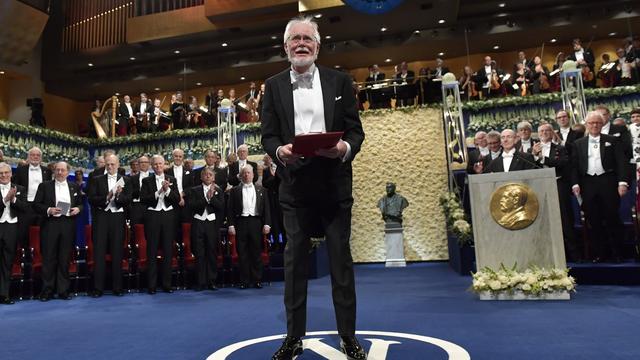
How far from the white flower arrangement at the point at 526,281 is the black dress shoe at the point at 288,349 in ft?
6.77

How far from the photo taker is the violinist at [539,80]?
9.96m

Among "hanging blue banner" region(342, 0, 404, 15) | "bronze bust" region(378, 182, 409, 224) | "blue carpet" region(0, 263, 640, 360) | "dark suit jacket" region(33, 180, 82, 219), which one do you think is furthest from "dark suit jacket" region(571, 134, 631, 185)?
"hanging blue banner" region(342, 0, 404, 15)

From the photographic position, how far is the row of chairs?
17.1ft

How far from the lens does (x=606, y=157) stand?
14.9ft

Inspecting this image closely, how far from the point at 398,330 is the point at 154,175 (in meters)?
3.94

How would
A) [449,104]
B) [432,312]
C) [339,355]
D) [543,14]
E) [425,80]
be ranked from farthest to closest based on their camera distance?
[543,14] → [425,80] → [449,104] → [432,312] → [339,355]

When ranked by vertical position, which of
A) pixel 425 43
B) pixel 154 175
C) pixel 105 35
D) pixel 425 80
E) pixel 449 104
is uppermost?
pixel 105 35

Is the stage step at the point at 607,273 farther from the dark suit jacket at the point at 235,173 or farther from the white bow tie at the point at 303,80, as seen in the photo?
the dark suit jacket at the point at 235,173

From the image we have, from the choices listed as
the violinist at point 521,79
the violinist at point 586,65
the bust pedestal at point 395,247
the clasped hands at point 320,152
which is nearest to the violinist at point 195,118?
the bust pedestal at point 395,247

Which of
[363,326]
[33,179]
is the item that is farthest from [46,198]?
[363,326]

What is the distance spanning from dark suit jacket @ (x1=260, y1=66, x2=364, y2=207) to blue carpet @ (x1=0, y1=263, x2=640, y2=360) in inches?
28.0

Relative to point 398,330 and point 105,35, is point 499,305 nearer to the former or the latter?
point 398,330

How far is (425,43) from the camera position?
13.0 metres

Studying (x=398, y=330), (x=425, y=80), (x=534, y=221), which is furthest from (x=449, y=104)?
(x=398, y=330)
